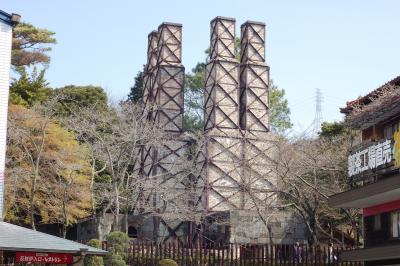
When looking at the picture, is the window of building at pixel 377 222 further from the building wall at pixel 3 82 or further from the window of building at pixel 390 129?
the building wall at pixel 3 82

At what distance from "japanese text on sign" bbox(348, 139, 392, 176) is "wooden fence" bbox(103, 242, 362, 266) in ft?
20.6

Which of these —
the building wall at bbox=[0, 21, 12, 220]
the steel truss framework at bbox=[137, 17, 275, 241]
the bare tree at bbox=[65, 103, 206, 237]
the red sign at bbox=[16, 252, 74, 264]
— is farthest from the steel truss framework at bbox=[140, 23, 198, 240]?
the red sign at bbox=[16, 252, 74, 264]

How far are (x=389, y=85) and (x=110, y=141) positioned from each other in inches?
625

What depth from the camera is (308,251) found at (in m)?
30.0

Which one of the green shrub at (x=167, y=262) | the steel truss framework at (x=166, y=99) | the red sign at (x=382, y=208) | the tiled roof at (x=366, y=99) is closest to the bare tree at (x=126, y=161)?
the steel truss framework at (x=166, y=99)

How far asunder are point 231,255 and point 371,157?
343 inches

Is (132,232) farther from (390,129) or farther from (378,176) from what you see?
(378,176)

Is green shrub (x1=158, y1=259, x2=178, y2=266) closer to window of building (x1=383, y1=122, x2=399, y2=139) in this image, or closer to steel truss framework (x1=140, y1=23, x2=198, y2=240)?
window of building (x1=383, y1=122, x2=399, y2=139)

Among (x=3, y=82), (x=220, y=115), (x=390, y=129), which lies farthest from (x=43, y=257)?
(x=220, y=115)

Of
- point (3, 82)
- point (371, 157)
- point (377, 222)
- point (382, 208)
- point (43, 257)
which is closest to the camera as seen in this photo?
point (43, 257)

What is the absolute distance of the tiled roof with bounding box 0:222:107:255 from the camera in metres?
18.1

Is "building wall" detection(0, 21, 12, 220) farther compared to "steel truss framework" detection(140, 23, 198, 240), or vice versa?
"steel truss framework" detection(140, 23, 198, 240)

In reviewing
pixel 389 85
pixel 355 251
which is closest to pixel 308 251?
pixel 355 251

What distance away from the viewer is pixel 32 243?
743 inches
